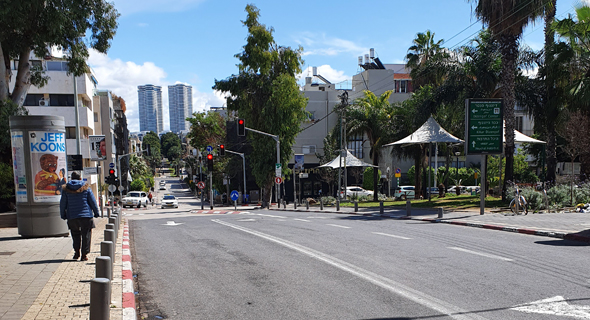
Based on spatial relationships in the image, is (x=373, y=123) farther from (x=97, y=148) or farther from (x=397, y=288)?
(x=397, y=288)

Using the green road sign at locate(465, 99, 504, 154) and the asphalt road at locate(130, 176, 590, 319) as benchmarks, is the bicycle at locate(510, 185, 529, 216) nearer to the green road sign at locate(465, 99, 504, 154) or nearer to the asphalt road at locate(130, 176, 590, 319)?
the green road sign at locate(465, 99, 504, 154)

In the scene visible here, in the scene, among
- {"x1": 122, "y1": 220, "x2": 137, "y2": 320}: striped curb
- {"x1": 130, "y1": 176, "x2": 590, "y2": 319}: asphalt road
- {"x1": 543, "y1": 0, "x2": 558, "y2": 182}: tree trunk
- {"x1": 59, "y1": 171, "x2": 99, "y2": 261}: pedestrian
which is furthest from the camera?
{"x1": 543, "y1": 0, "x2": 558, "y2": 182}: tree trunk

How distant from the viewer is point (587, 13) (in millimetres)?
22031

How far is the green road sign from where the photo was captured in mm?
21172

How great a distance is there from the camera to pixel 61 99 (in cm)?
4556

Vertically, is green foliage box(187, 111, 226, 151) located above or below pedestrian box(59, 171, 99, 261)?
above

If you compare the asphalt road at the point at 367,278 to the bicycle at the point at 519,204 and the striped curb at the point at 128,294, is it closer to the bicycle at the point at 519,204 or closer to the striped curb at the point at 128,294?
the striped curb at the point at 128,294

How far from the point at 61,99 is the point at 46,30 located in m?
29.5

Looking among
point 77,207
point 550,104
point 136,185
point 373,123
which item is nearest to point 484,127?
point 550,104

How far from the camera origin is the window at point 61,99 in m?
45.3

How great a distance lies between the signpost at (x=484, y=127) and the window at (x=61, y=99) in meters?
38.0

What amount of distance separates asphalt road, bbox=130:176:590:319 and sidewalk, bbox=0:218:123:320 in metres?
0.82

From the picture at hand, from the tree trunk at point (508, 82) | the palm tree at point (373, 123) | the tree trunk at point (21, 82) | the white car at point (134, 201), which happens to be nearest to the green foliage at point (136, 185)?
the white car at point (134, 201)

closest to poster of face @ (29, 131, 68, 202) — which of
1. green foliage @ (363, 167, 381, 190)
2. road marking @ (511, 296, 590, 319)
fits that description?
road marking @ (511, 296, 590, 319)
